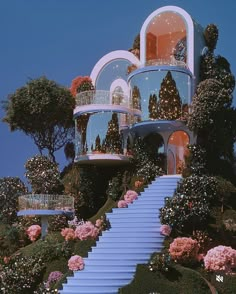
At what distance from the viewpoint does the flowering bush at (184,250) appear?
21.9 metres

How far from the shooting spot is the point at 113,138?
31453mm

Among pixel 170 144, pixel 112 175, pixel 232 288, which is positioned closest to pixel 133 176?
pixel 112 175

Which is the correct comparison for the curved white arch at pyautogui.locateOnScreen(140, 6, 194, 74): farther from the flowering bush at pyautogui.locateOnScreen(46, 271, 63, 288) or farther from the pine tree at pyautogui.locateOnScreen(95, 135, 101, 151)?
the flowering bush at pyautogui.locateOnScreen(46, 271, 63, 288)

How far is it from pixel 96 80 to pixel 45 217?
39.3 feet

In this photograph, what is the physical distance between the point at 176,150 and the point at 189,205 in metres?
9.78

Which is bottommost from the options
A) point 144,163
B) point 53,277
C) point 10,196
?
point 53,277

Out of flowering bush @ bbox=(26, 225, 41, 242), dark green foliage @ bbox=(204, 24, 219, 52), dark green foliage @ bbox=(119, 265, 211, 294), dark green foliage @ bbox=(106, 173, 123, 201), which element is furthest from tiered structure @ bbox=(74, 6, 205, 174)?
dark green foliage @ bbox=(119, 265, 211, 294)

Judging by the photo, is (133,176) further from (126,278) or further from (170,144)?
(126,278)

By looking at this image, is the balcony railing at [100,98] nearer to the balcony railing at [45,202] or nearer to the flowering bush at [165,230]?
the balcony railing at [45,202]

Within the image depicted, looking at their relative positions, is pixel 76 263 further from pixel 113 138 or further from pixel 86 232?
pixel 113 138

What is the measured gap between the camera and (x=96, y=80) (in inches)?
1459

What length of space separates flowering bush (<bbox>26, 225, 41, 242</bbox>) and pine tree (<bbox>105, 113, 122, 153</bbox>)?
19.0ft

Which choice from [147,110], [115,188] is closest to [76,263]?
[115,188]

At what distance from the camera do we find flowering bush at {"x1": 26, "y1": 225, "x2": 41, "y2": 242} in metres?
27.6
